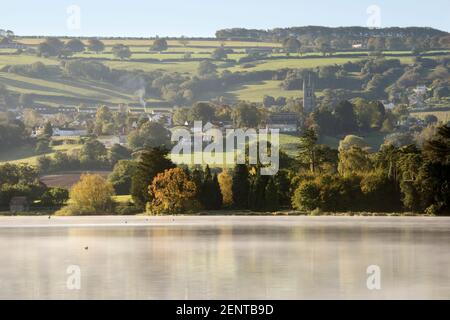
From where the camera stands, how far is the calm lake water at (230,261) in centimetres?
3681

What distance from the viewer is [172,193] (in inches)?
3787

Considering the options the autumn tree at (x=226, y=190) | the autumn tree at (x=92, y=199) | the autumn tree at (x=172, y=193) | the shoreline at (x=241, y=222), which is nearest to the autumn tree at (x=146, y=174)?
the autumn tree at (x=172, y=193)

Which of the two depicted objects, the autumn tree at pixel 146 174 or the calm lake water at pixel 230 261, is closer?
the calm lake water at pixel 230 261

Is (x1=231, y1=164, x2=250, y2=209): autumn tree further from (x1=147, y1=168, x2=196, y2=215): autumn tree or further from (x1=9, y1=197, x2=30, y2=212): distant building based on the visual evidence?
(x1=9, y1=197, x2=30, y2=212): distant building

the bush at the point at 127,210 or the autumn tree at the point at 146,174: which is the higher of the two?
the autumn tree at the point at 146,174

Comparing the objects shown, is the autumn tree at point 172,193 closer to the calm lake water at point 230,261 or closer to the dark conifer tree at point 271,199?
the dark conifer tree at point 271,199

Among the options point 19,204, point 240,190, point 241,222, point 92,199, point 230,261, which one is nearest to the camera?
point 230,261

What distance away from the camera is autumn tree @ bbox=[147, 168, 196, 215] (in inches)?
3792

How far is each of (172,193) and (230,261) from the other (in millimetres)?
49926

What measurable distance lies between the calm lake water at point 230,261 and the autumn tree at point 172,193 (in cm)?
2028

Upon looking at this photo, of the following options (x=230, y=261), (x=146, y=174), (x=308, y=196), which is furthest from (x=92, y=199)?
(x=230, y=261)

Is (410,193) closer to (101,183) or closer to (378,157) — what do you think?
(378,157)

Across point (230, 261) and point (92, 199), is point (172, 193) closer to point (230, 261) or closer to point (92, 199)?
point (92, 199)

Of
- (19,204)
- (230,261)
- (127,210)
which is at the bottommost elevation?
(19,204)
